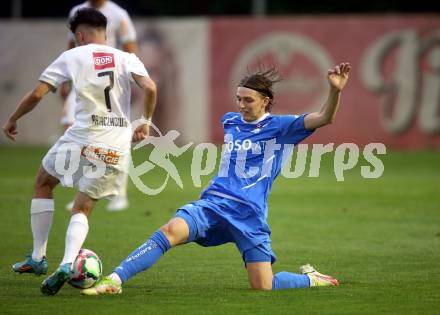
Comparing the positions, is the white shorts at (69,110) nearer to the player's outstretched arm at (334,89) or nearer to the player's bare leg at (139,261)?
the player's bare leg at (139,261)

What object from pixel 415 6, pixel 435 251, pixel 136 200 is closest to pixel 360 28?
pixel 415 6

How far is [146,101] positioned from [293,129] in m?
1.17

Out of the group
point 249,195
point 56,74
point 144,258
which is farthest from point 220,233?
point 56,74

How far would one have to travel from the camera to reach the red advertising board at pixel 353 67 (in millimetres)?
22984

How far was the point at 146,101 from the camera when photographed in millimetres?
8109

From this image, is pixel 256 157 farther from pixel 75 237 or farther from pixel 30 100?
pixel 30 100

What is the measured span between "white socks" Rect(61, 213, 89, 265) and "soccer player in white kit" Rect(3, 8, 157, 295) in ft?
0.08

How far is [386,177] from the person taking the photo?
1816 cm

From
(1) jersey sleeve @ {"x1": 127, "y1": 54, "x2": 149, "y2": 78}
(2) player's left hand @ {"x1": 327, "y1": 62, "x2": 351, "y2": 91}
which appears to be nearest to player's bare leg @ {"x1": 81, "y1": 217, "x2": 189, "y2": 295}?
(1) jersey sleeve @ {"x1": 127, "y1": 54, "x2": 149, "y2": 78}

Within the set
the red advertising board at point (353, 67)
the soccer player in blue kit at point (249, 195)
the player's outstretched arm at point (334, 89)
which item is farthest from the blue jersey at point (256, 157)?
the red advertising board at point (353, 67)

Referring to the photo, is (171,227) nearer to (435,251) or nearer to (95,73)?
(95,73)

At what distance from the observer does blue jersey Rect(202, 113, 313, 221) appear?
804cm

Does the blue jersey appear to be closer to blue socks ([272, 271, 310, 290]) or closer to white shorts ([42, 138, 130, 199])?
blue socks ([272, 271, 310, 290])

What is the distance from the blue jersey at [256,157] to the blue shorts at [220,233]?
0.63ft
